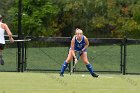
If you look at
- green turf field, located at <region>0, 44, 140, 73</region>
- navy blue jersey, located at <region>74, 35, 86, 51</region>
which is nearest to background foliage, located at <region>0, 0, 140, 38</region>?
green turf field, located at <region>0, 44, 140, 73</region>

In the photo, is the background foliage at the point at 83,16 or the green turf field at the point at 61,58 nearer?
the green turf field at the point at 61,58

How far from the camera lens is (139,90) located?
1433 cm

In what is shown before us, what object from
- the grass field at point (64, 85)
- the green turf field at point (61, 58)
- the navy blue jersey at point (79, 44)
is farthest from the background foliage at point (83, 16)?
the grass field at point (64, 85)

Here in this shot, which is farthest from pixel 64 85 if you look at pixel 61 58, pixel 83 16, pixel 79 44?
pixel 83 16

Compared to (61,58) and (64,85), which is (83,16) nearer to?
(61,58)

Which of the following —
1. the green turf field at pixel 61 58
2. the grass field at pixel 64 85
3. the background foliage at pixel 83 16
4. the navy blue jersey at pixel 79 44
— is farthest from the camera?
the background foliage at pixel 83 16

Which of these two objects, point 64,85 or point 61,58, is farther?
point 61,58

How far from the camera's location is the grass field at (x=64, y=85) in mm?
14062

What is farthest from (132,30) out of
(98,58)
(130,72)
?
(130,72)

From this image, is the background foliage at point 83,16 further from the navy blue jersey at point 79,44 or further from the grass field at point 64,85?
the grass field at point 64,85

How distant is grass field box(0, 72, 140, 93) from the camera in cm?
1406

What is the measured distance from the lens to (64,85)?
15344mm

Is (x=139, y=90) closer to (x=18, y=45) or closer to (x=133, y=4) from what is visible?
(x=18, y=45)

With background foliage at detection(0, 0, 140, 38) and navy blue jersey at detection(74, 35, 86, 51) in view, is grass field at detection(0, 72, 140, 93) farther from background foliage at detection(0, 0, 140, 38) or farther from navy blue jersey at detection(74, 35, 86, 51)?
background foliage at detection(0, 0, 140, 38)
